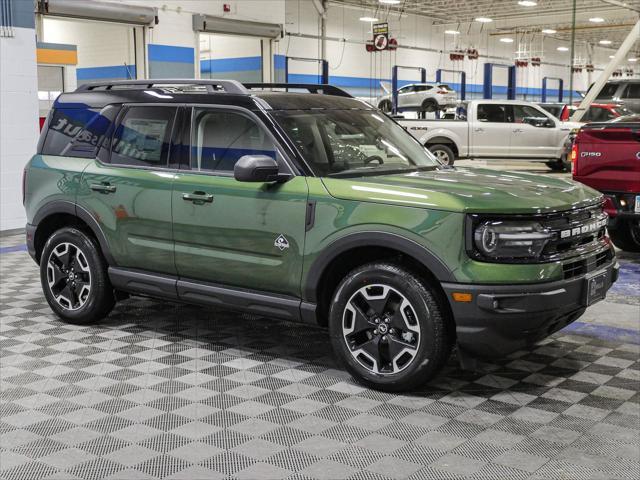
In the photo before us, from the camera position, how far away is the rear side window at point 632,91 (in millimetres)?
21375

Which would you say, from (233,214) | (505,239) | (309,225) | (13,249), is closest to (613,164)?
(505,239)

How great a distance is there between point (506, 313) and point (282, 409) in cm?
130

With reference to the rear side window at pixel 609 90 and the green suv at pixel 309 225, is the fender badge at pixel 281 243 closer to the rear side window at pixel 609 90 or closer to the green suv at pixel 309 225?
the green suv at pixel 309 225

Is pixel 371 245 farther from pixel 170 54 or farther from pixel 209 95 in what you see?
pixel 170 54

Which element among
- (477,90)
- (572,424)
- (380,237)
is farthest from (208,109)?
(477,90)

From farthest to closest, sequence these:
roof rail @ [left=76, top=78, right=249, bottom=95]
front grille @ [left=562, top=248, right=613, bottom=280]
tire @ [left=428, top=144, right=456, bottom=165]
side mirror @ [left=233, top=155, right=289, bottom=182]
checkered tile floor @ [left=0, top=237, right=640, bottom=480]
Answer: tire @ [left=428, top=144, right=456, bottom=165] → roof rail @ [left=76, top=78, right=249, bottom=95] → side mirror @ [left=233, top=155, right=289, bottom=182] → front grille @ [left=562, top=248, right=613, bottom=280] → checkered tile floor @ [left=0, top=237, right=640, bottom=480]

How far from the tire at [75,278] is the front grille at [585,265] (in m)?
3.30

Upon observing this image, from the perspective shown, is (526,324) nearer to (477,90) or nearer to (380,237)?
(380,237)

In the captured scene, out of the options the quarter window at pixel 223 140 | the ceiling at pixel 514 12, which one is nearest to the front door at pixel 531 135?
the ceiling at pixel 514 12

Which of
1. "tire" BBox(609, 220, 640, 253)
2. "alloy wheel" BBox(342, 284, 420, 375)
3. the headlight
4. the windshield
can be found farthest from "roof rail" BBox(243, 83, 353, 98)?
"tire" BBox(609, 220, 640, 253)

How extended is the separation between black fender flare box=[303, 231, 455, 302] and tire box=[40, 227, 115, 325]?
6.21 feet

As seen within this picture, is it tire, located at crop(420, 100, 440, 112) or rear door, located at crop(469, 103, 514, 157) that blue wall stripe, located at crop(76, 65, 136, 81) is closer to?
rear door, located at crop(469, 103, 514, 157)

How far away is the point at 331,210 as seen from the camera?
16.2ft

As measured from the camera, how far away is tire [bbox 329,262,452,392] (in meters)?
4.61
